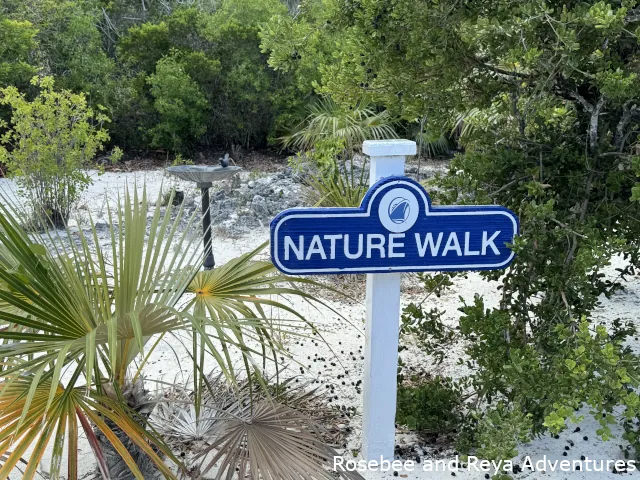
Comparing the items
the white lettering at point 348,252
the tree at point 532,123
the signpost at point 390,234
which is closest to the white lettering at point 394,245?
the signpost at point 390,234

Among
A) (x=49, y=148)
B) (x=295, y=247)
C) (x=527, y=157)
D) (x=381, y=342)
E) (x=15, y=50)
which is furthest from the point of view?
(x=15, y=50)

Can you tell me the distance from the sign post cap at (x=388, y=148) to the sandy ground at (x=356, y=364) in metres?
0.67

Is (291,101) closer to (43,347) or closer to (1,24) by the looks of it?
(1,24)

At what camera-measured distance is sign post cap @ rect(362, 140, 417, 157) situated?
2.81m

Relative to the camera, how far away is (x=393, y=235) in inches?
109

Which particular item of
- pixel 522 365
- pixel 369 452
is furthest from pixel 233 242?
pixel 522 365

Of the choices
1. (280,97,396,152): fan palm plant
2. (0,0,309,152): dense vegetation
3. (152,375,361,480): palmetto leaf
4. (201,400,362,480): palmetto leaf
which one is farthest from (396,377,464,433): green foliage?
(0,0,309,152): dense vegetation

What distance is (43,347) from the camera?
2.22m

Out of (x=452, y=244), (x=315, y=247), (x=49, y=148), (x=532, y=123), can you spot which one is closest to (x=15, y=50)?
(x=49, y=148)

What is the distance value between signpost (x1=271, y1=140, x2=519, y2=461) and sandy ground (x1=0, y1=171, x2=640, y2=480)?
26cm

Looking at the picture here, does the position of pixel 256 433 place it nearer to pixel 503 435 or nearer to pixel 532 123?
pixel 503 435

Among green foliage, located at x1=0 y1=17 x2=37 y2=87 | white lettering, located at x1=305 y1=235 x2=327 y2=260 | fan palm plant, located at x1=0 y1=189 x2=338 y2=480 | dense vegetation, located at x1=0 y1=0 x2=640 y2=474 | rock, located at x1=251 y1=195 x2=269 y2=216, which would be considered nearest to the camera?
fan palm plant, located at x1=0 y1=189 x2=338 y2=480

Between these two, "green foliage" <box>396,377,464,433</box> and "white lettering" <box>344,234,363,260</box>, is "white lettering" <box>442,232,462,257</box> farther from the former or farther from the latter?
"green foliage" <box>396,377,464,433</box>

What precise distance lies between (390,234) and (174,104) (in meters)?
9.76
